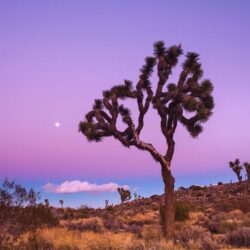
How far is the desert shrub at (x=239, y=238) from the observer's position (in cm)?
1516

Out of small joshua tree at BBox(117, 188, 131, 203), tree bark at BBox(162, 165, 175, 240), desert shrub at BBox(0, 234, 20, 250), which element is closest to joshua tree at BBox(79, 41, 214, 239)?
tree bark at BBox(162, 165, 175, 240)

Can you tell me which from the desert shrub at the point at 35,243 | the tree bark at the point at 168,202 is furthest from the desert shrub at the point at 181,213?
the desert shrub at the point at 35,243

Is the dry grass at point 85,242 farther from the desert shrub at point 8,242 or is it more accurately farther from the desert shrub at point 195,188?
the desert shrub at point 195,188

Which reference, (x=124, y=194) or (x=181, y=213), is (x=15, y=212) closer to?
(x=181, y=213)

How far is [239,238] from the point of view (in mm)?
15562

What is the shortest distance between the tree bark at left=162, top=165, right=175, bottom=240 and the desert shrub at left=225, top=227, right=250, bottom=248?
2107 mm

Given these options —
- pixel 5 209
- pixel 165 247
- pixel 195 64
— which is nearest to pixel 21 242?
pixel 5 209

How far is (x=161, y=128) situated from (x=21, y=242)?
7.02m

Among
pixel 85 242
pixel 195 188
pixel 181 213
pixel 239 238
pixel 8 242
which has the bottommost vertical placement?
pixel 239 238

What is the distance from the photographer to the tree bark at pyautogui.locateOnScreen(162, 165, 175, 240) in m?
16.3

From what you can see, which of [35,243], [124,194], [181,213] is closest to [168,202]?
[35,243]

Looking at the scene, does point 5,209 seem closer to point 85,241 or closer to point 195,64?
point 85,241

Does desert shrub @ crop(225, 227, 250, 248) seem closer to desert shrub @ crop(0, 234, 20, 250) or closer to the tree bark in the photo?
the tree bark

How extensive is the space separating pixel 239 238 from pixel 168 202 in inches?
114
